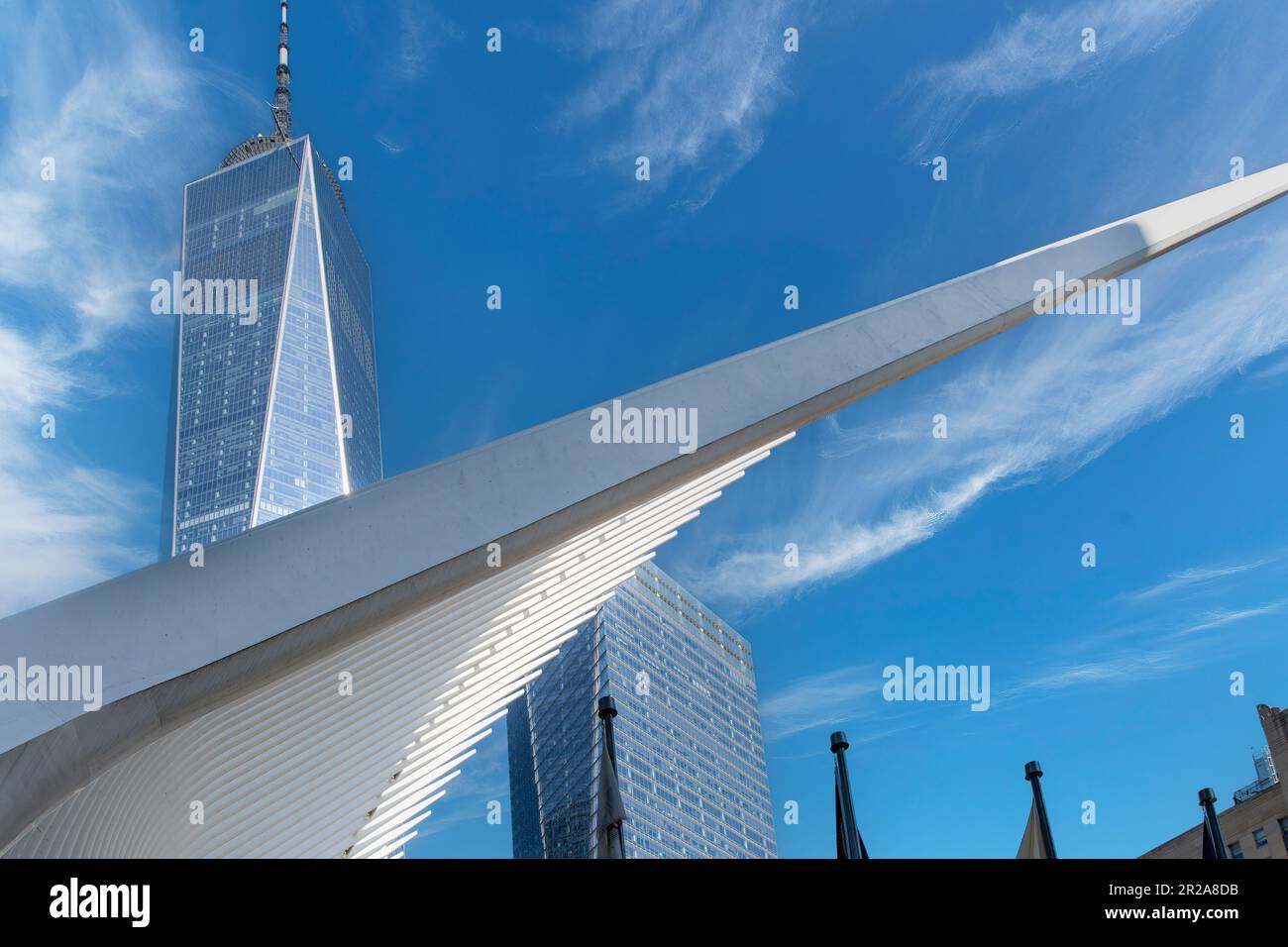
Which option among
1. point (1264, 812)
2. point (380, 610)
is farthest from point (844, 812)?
point (1264, 812)

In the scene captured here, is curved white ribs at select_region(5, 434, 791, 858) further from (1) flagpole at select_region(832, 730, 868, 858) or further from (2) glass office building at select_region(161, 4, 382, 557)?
(2) glass office building at select_region(161, 4, 382, 557)

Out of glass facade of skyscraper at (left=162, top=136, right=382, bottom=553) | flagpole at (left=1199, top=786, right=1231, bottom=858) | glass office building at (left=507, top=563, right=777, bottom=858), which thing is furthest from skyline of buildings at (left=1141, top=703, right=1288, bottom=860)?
glass facade of skyscraper at (left=162, top=136, right=382, bottom=553)

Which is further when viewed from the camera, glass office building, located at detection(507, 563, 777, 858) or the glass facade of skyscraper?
the glass facade of skyscraper

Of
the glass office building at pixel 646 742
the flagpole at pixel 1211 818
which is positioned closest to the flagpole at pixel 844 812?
the flagpole at pixel 1211 818

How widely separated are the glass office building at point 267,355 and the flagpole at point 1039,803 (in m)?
85.8

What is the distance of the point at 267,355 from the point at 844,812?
99.0 metres

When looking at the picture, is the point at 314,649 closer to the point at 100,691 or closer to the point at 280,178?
the point at 100,691

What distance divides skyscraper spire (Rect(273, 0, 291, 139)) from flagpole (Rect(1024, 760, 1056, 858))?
5215 inches

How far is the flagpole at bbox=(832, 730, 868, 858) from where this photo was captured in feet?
48.6

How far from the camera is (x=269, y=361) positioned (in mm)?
105375

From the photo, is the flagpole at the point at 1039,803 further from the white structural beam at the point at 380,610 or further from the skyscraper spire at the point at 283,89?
the skyscraper spire at the point at 283,89

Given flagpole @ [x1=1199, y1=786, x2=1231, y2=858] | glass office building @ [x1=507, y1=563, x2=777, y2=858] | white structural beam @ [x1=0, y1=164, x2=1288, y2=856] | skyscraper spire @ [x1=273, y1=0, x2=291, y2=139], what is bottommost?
flagpole @ [x1=1199, y1=786, x2=1231, y2=858]
